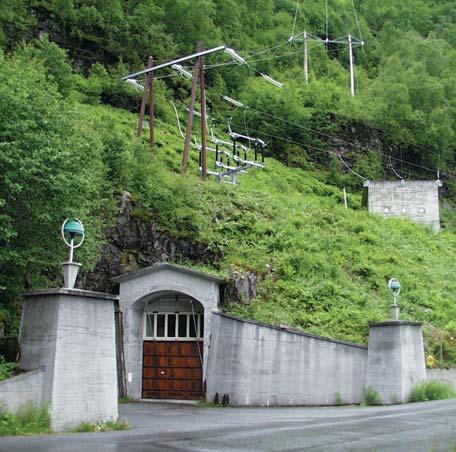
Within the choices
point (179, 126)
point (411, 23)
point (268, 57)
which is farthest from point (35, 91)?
point (411, 23)

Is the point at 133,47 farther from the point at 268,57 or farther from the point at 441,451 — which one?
the point at 441,451

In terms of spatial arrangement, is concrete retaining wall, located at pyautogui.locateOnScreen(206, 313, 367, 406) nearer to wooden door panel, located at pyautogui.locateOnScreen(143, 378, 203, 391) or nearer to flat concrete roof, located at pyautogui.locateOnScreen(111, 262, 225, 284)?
wooden door panel, located at pyautogui.locateOnScreen(143, 378, 203, 391)

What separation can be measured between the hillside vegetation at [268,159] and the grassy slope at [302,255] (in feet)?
0.27

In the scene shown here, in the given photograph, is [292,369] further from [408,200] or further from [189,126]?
[408,200]

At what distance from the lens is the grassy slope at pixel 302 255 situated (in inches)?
875

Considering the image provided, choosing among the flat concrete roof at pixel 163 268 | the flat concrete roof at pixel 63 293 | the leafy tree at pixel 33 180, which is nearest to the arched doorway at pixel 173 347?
the flat concrete roof at pixel 163 268

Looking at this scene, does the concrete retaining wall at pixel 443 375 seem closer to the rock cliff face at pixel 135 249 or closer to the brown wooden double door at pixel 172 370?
the brown wooden double door at pixel 172 370

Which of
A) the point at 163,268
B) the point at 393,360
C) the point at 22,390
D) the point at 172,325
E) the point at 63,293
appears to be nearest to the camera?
the point at 22,390

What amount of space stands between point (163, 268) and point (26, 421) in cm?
1043

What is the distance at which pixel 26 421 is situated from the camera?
1157 centimetres

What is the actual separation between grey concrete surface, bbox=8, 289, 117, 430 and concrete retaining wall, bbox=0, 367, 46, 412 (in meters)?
0.02

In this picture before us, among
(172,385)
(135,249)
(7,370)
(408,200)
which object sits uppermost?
(408,200)

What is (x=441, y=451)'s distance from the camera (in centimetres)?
872

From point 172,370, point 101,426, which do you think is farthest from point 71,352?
point 172,370
